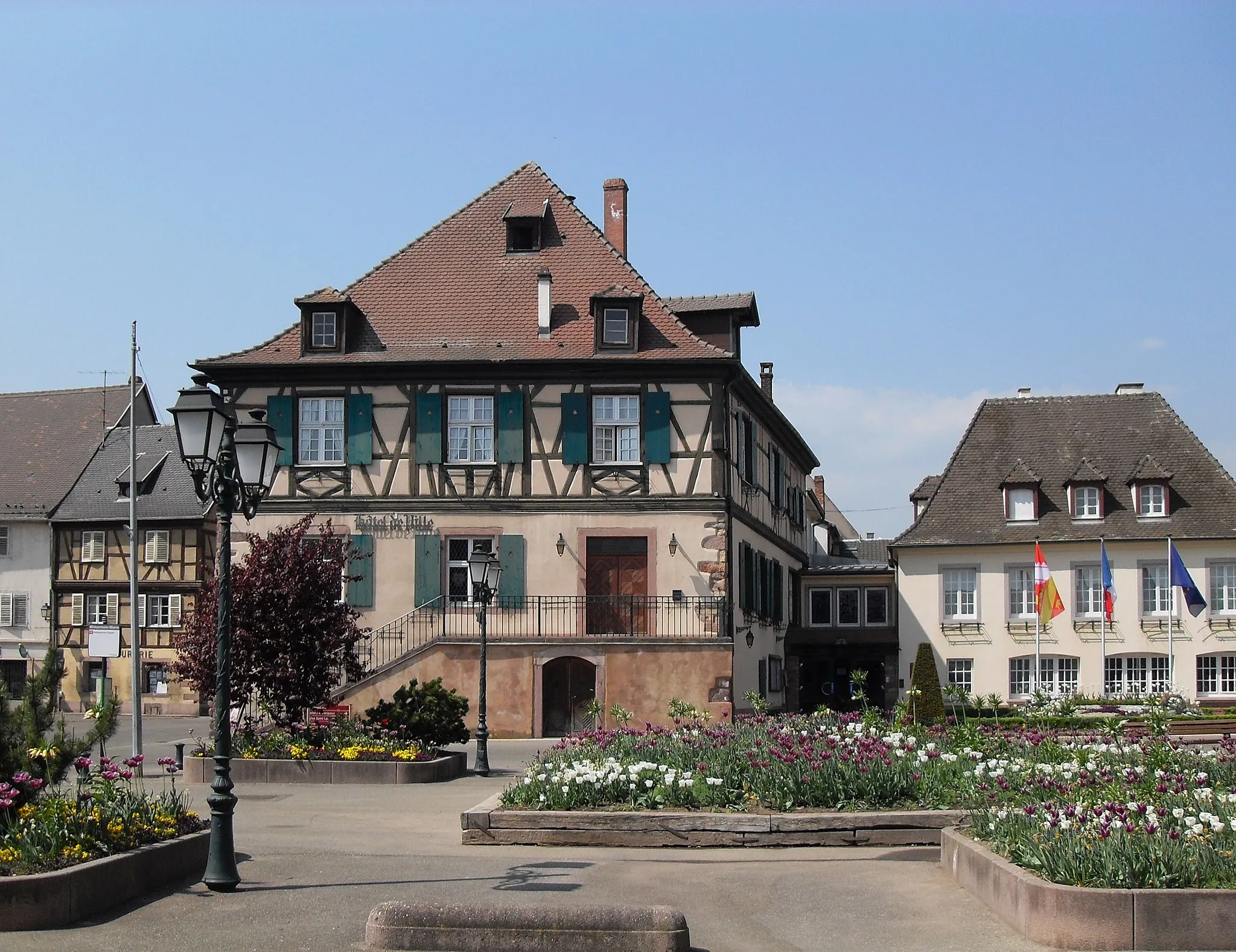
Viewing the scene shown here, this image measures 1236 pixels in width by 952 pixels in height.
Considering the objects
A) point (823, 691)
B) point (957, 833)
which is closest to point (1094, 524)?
point (823, 691)

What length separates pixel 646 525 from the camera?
1227 inches

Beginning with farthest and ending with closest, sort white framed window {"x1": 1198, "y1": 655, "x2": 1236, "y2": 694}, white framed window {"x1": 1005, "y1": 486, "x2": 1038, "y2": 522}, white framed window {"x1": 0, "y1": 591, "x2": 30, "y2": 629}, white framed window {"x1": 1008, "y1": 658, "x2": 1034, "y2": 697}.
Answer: white framed window {"x1": 0, "y1": 591, "x2": 30, "y2": 629}, white framed window {"x1": 1005, "y1": 486, "x2": 1038, "y2": 522}, white framed window {"x1": 1008, "y1": 658, "x2": 1034, "y2": 697}, white framed window {"x1": 1198, "y1": 655, "x2": 1236, "y2": 694}

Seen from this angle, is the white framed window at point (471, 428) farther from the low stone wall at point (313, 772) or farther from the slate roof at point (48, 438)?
the slate roof at point (48, 438)

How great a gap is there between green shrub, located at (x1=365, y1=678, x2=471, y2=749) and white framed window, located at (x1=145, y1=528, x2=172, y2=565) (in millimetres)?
29410

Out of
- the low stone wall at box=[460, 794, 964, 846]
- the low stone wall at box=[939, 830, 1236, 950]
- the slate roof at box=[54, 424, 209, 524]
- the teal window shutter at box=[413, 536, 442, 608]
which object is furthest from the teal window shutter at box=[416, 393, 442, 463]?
the low stone wall at box=[939, 830, 1236, 950]

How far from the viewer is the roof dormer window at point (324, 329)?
32125 mm

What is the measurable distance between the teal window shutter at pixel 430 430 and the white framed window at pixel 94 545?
2335 cm

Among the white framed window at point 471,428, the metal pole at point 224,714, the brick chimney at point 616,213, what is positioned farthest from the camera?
the brick chimney at point 616,213

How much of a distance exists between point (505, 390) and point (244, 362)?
5.45m

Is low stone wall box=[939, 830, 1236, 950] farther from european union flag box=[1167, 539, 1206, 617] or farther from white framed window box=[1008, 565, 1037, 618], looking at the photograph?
white framed window box=[1008, 565, 1037, 618]

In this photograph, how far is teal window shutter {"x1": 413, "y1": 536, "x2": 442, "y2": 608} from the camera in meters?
31.3

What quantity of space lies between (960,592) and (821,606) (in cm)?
470

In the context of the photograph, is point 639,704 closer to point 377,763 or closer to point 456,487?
point 456,487

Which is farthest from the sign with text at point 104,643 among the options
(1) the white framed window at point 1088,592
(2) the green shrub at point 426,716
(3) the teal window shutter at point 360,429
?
(1) the white framed window at point 1088,592
